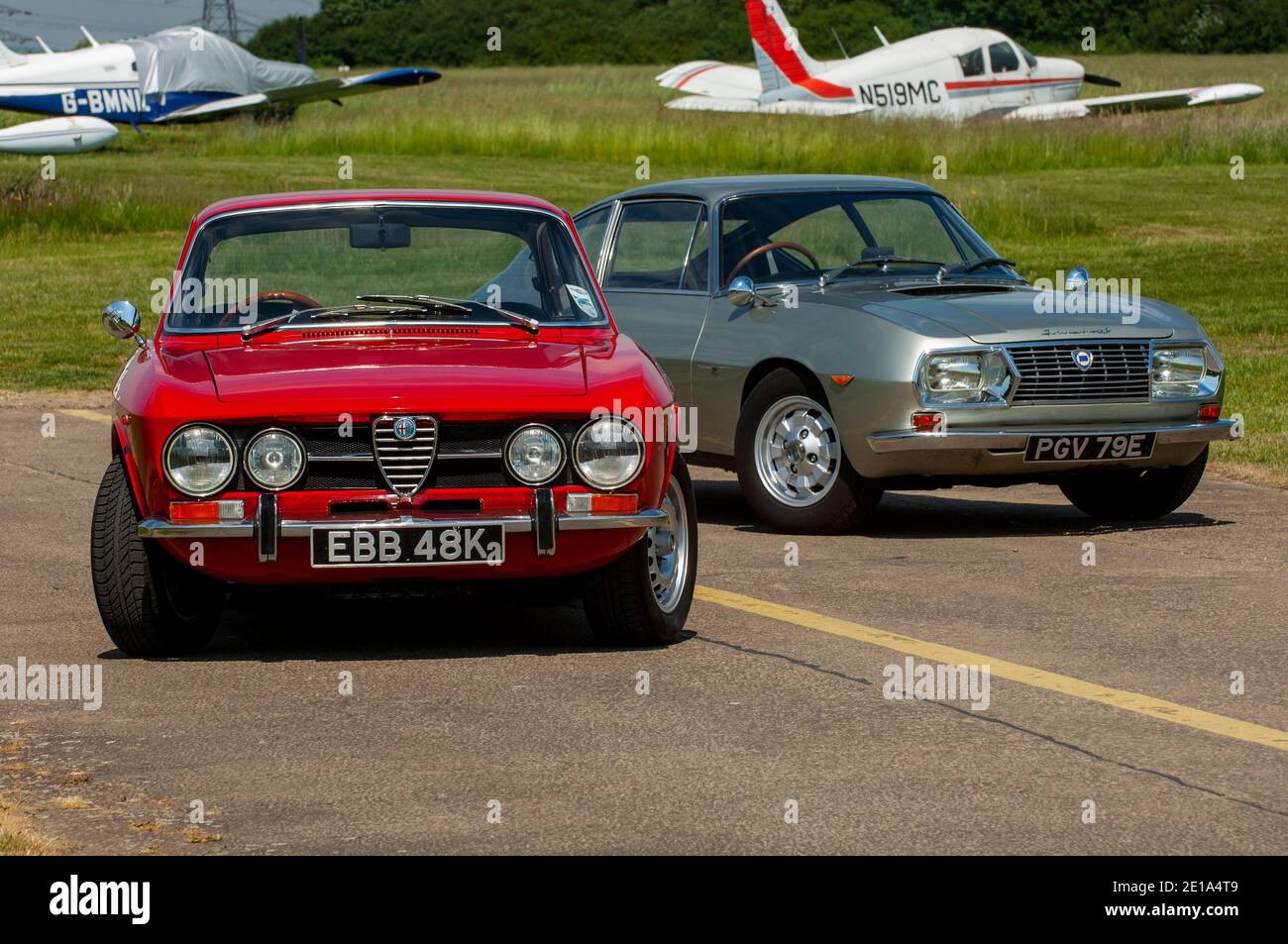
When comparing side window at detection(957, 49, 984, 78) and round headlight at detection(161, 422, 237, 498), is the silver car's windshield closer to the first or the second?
round headlight at detection(161, 422, 237, 498)

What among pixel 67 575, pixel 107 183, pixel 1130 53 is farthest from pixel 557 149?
pixel 1130 53

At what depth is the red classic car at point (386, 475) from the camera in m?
6.94

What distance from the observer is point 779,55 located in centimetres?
5056

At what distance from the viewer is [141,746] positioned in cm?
608

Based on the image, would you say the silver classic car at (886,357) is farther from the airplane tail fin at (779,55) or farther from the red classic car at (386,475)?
the airplane tail fin at (779,55)

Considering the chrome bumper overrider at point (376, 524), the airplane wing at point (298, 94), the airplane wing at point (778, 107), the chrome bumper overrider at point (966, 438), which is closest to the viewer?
the chrome bumper overrider at point (376, 524)

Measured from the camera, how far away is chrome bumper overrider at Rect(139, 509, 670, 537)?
6.87m

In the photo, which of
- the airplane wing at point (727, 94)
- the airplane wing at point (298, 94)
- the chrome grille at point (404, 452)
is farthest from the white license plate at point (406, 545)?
the airplane wing at point (298, 94)

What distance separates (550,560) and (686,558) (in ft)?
2.59

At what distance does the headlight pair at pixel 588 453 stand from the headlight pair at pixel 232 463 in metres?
0.71

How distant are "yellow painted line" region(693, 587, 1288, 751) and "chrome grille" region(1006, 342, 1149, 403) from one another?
84.8 inches

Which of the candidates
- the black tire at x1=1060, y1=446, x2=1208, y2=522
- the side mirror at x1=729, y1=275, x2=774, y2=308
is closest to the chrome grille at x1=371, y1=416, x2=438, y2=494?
the side mirror at x1=729, y1=275, x2=774, y2=308

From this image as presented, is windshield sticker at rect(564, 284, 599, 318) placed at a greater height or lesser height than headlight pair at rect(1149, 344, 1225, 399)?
greater
